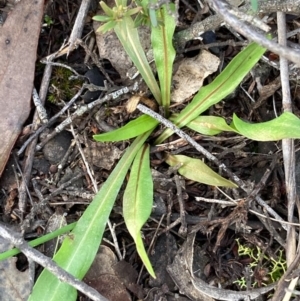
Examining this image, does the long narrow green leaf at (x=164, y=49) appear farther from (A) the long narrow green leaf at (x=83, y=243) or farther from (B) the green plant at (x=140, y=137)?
(A) the long narrow green leaf at (x=83, y=243)

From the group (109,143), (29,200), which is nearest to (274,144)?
(109,143)

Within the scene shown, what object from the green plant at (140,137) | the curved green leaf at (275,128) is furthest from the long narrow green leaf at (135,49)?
the curved green leaf at (275,128)

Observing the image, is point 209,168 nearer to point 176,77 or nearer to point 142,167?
point 142,167

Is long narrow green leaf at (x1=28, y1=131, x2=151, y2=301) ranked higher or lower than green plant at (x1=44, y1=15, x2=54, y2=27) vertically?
lower

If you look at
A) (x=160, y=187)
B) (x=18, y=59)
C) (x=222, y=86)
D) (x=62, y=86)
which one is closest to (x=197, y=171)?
(x=160, y=187)

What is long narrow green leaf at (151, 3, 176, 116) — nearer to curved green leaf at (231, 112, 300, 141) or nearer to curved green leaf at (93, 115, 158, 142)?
curved green leaf at (93, 115, 158, 142)

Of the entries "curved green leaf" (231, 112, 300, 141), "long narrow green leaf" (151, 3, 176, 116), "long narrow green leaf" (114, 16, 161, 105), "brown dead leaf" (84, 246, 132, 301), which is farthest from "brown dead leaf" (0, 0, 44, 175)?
"curved green leaf" (231, 112, 300, 141)

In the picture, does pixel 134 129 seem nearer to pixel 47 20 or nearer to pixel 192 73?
pixel 192 73
